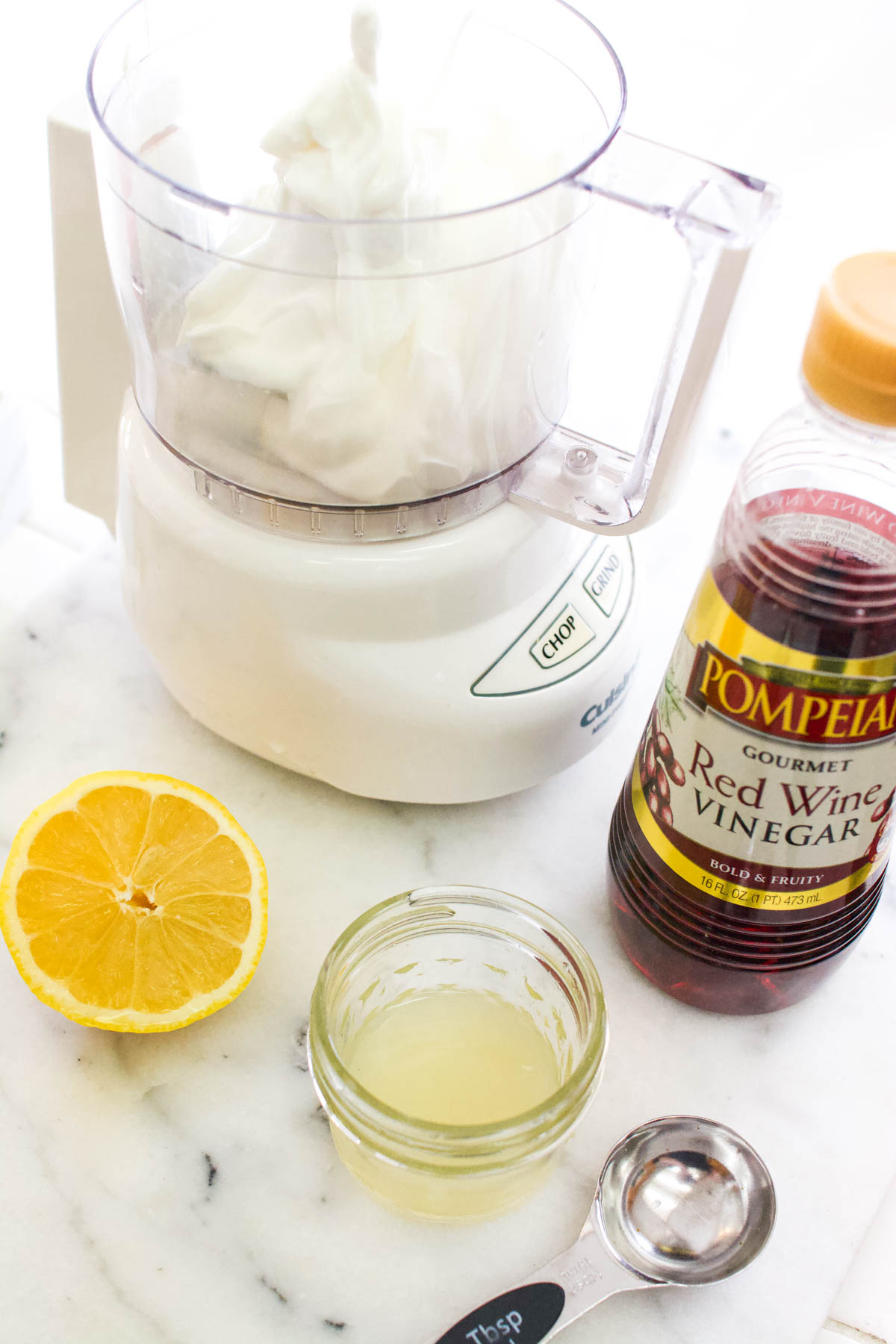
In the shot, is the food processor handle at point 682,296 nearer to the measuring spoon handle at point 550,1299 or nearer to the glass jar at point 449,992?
the glass jar at point 449,992

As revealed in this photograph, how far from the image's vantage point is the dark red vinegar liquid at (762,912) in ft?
1.49

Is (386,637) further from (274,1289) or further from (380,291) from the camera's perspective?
(274,1289)

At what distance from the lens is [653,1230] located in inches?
19.9

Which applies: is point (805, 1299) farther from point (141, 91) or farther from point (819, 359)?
point (141, 91)

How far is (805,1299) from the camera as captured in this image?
20.1 inches

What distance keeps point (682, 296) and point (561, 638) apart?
0.17m

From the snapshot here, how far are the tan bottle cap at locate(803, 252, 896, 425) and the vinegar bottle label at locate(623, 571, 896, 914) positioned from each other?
0.09 metres

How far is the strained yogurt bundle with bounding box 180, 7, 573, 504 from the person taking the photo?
506mm

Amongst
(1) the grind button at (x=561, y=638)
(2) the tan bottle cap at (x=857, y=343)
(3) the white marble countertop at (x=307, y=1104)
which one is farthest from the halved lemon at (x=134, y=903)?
(2) the tan bottle cap at (x=857, y=343)

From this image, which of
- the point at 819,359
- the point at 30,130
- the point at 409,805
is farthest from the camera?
the point at 30,130

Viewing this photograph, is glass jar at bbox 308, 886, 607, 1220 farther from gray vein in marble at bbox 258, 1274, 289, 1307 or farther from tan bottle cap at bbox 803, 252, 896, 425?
tan bottle cap at bbox 803, 252, 896, 425

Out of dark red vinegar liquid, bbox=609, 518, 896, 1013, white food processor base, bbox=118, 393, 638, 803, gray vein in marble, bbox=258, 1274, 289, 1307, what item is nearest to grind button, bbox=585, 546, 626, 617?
white food processor base, bbox=118, 393, 638, 803

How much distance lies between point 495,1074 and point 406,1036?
0.04 metres

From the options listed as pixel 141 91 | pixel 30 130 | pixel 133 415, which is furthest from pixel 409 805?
pixel 30 130
